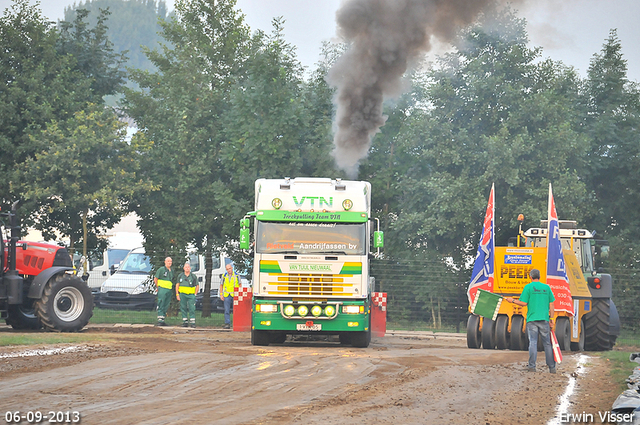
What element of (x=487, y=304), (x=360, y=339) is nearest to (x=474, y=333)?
(x=487, y=304)

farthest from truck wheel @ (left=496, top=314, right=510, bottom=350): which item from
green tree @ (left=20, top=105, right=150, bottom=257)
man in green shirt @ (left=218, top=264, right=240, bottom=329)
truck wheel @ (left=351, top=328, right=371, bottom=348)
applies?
green tree @ (left=20, top=105, right=150, bottom=257)

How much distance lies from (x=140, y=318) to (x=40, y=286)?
23.0 ft

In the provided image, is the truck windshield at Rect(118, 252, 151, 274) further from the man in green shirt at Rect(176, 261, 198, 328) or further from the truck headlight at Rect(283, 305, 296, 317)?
the truck headlight at Rect(283, 305, 296, 317)

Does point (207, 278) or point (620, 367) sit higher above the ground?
point (207, 278)

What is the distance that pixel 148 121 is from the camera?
1254 inches

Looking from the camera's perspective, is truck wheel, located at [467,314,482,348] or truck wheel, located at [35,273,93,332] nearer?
truck wheel, located at [467,314,482,348]

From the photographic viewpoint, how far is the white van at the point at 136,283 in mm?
29703

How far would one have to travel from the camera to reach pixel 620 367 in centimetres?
1520

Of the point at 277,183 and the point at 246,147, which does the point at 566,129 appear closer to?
the point at 246,147

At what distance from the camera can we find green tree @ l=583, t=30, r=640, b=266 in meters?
31.6

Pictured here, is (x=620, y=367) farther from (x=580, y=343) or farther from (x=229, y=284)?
(x=229, y=284)

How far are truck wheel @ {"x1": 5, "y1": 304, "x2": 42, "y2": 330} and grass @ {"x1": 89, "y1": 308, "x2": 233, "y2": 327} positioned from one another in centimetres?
394

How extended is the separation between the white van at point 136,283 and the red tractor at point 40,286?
25.6 ft

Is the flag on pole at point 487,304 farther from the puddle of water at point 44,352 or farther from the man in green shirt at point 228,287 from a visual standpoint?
the puddle of water at point 44,352
